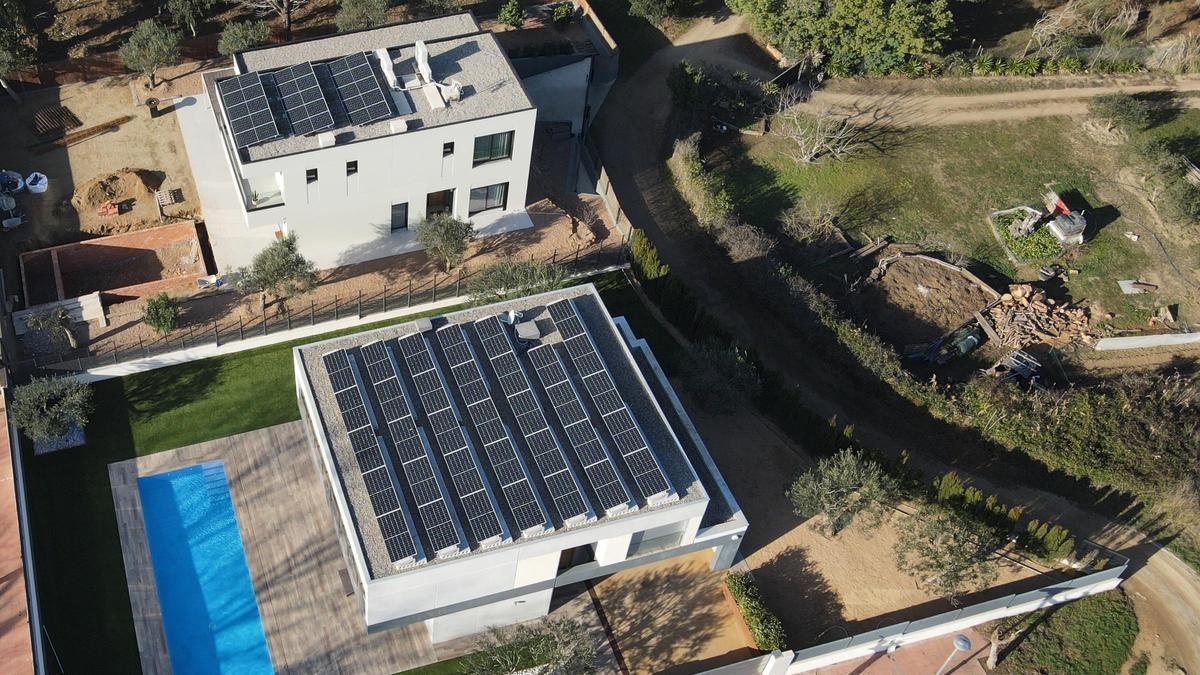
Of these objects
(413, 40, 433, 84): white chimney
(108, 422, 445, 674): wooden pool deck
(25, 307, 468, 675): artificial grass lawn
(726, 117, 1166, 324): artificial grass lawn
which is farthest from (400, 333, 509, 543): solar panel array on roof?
(726, 117, 1166, 324): artificial grass lawn

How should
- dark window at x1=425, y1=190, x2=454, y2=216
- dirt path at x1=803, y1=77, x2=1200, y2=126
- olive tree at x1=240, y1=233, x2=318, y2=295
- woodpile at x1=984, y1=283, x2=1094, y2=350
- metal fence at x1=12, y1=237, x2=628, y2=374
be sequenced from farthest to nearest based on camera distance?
1. dirt path at x1=803, y1=77, x2=1200, y2=126
2. woodpile at x1=984, y1=283, x2=1094, y2=350
3. dark window at x1=425, y1=190, x2=454, y2=216
4. olive tree at x1=240, y1=233, x2=318, y2=295
5. metal fence at x1=12, y1=237, x2=628, y2=374

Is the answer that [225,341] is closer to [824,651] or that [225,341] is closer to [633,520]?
[633,520]

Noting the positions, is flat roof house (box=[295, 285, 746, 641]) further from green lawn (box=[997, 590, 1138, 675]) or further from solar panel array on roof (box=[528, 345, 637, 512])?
green lawn (box=[997, 590, 1138, 675])

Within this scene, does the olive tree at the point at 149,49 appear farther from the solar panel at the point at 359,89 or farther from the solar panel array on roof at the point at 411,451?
the solar panel array on roof at the point at 411,451

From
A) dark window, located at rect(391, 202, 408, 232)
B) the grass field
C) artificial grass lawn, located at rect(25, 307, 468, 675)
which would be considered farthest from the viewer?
the grass field

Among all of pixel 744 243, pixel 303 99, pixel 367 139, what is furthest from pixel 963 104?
pixel 303 99

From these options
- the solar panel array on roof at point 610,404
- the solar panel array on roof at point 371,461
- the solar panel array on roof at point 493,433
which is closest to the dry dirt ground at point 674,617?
the solar panel array on roof at point 610,404

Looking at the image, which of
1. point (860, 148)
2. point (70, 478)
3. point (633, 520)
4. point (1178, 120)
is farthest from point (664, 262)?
point (1178, 120)
